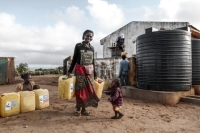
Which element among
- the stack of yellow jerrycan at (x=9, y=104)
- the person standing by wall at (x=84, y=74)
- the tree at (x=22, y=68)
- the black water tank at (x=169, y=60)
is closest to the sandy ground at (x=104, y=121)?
the stack of yellow jerrycan at (x=9, y=104)

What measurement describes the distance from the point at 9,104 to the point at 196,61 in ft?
18.5

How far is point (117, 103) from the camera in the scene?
3.79 metres

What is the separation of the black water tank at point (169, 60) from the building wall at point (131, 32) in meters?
14.4

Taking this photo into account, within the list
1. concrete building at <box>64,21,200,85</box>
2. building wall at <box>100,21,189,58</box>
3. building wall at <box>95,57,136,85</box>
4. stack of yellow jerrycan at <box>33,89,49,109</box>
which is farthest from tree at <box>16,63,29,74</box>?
stack of yellow jerrycan at <box>33,89,49,109</box>

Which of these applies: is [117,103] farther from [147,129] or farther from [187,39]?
[187,39]

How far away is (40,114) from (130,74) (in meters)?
4.92

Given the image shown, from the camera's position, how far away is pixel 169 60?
545 cm

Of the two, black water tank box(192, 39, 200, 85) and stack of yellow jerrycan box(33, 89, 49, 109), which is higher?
black water tank box(192, 39, 200, 85)

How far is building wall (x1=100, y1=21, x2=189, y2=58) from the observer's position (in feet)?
64.1

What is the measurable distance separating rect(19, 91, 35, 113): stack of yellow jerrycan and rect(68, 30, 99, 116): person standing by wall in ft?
3.58

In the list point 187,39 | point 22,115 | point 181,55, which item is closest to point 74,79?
point 22,115

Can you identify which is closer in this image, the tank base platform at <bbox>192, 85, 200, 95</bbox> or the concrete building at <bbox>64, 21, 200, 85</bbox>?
the tank base platform at <bbox>192, 85, 200, 95</bbox>

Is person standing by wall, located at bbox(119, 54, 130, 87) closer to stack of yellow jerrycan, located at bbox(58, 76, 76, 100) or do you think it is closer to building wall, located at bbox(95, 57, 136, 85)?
building wall, located at bbox(95, 57, 136, 85)

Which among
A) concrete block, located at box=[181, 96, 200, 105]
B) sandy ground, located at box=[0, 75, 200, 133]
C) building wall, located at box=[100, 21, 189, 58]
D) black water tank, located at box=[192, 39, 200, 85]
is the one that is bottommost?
sandy ground, located at box=[0, 75, 200, 133]
